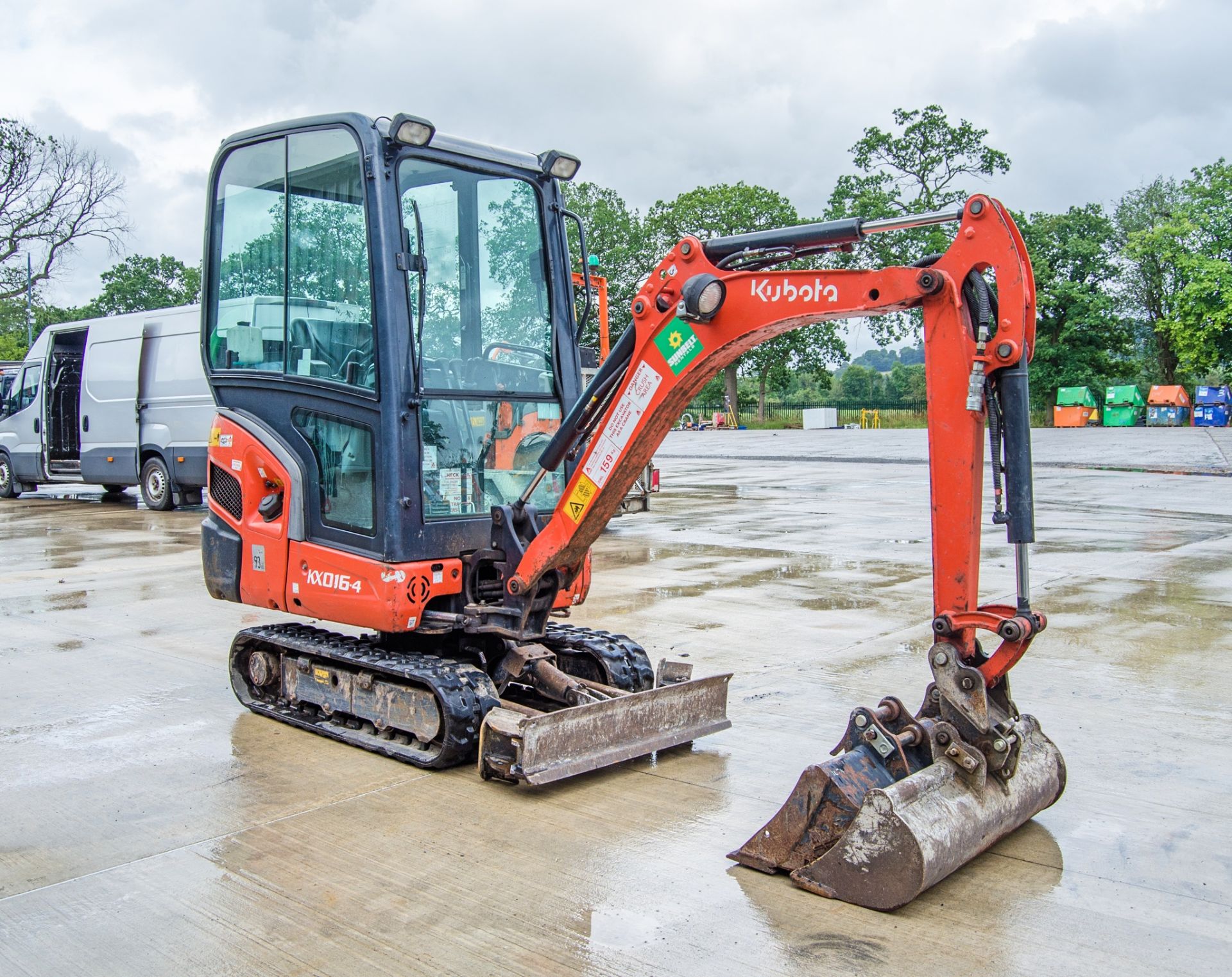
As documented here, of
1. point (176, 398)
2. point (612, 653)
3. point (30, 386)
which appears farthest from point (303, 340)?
point (30, 386)

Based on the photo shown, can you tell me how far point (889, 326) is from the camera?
46750mm

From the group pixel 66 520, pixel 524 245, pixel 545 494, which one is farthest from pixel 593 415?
pixel 66 520

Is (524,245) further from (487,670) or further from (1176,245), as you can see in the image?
(1176,245)

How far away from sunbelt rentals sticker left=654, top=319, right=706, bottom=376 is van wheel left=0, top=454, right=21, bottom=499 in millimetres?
19704

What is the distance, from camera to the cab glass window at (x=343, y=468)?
216 inches

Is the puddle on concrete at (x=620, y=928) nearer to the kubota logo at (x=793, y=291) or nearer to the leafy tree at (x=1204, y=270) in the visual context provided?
the kubota logo at (x=793, y=291)

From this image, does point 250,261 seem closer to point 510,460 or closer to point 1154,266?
point 510,460

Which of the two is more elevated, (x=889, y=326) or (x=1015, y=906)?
(x=889, y=326)

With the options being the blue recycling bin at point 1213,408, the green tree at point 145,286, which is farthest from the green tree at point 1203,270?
the green tree at point 145,286

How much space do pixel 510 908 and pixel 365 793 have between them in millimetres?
1398

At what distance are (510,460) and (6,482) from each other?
18.9m

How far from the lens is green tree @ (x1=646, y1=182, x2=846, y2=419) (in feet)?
194

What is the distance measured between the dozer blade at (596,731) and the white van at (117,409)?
11.7m

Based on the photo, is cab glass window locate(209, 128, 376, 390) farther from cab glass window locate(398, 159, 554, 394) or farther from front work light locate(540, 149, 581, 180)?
front work light locate(540, 149, 581, 180)
